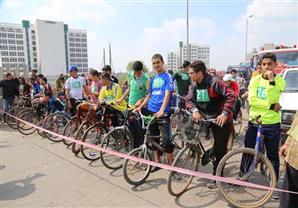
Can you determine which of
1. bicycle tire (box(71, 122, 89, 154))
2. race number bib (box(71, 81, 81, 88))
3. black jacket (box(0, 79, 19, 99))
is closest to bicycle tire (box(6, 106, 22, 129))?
black jacket (box(0, 79, 19, 99))

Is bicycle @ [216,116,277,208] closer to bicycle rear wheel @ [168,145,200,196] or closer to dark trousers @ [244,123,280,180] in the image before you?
dark trousers @ [244,123,280,180]

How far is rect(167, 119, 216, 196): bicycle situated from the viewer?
3.74 m

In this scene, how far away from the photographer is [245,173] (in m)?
3.72

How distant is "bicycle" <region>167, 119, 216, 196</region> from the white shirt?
13.9 ft

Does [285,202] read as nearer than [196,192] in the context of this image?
Yes

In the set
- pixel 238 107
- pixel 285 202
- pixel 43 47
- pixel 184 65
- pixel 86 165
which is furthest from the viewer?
pixel 43 47

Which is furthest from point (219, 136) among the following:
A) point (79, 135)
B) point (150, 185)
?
point (79, 135)

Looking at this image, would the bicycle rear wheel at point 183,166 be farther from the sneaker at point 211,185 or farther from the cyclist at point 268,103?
the cyclist at point 268,103

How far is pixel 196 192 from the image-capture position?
13.1 feet

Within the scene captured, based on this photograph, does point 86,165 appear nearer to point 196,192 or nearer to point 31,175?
point 31,175

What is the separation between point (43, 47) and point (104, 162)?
4351 inches

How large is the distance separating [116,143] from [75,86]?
9.31ft

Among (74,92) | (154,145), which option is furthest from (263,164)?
(74,92)

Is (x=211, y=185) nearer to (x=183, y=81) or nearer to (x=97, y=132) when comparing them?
(x=97, y=132)
